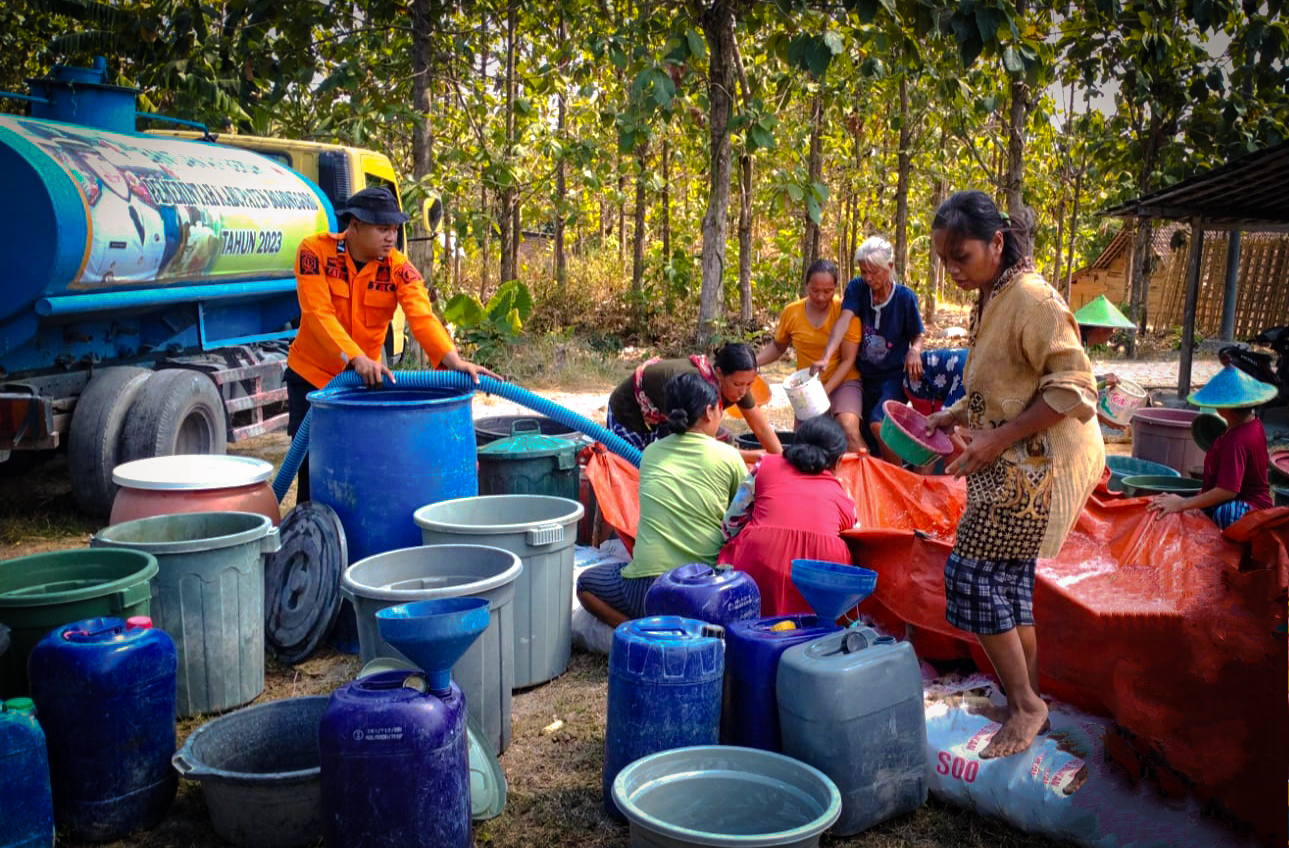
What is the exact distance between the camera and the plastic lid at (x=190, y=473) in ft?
13.3

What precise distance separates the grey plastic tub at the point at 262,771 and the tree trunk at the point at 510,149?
32.2 feet

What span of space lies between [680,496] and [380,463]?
116 centimetres

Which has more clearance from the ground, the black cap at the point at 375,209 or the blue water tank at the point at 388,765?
the black cap at the point at 375,209

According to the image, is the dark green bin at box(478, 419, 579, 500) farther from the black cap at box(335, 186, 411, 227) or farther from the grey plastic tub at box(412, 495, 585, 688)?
the black cap at box(335, 186, 411, 227)

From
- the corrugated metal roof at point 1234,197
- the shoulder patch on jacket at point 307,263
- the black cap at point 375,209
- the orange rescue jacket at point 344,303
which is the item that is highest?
the corrugated metal roof at point 1234,197

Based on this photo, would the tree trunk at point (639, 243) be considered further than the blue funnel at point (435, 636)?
Yes

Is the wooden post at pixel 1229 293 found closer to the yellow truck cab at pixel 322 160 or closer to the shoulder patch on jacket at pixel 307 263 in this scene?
the yellow truck cab at pixel 322 160

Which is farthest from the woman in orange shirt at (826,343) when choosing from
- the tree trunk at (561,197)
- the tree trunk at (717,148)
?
the tree trunk at (561,197)

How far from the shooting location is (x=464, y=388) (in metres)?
4.46

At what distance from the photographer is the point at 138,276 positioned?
6.05m

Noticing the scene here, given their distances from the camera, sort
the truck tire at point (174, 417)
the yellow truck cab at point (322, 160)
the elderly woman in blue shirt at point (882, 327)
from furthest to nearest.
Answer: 1. the yellow truck cab at point (322, 160)
2. the truck tire at point (174, 417)
3. the elderly woman in blue shirt at point (882, 327)

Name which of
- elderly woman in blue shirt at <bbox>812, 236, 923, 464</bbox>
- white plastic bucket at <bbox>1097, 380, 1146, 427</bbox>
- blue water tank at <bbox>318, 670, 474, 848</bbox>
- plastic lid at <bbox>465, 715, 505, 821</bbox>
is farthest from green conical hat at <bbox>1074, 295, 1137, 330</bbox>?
blue water tank at <bbox>318, 670, 474, 848</bbox>

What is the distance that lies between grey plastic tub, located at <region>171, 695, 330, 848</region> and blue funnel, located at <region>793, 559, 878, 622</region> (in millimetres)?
1425

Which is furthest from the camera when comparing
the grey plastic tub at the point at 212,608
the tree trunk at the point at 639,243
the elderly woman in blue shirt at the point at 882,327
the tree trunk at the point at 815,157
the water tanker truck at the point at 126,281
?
the tree trunk at the point at 639,243
